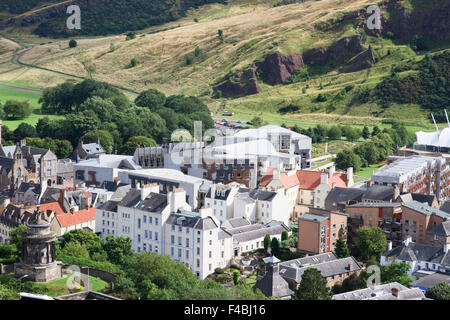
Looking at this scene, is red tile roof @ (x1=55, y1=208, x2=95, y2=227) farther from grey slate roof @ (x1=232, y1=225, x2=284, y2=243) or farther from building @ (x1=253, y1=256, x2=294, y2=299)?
building @ (x1=253, y1=256, x2=294, y2=299)

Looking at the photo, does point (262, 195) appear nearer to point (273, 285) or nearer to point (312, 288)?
point (273, 285)

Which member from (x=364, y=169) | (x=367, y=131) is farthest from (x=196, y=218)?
(x=367, y=131)

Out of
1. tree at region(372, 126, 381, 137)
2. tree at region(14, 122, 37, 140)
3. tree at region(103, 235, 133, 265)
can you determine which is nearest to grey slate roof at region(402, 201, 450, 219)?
tree at region(103, 235, 133, 265)

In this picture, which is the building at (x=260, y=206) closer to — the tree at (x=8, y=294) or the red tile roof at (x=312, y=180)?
the red tile roof at (x=312, y=180)

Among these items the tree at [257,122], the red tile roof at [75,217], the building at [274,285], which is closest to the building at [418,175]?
the building at [274,285]

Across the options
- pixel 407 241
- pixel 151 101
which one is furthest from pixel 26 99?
pixel 407 241
